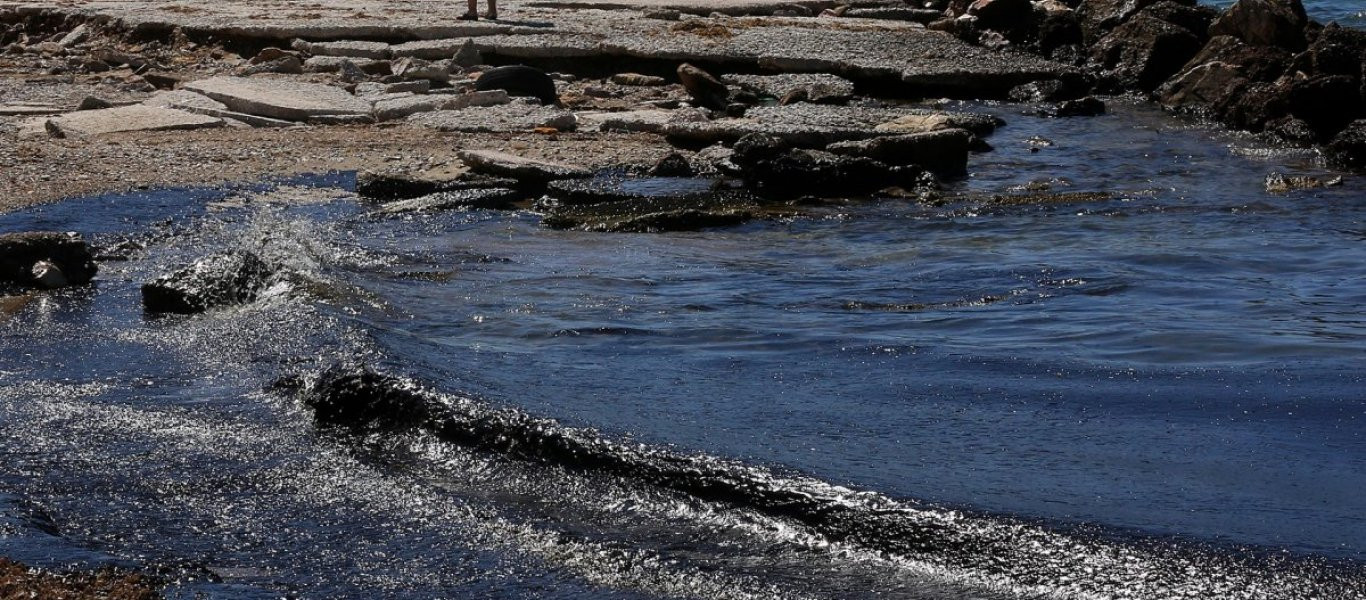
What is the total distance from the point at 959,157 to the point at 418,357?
6.24 meters

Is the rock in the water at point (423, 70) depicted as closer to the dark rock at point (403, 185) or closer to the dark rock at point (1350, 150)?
the dark rock at point (403, 185)

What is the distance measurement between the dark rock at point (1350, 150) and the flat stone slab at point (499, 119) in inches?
231

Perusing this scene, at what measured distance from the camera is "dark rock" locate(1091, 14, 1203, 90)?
51.1 feet

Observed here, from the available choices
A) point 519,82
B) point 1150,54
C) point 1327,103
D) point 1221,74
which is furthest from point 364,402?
point 1150,54

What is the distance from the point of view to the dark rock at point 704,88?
1390 cm

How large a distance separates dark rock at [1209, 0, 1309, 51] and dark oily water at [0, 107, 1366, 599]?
662 cm

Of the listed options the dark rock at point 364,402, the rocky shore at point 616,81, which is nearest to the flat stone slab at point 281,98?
the rocky shore at point 616,81

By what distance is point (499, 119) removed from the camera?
12.8 meters

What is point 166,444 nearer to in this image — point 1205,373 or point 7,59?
point 1205,373

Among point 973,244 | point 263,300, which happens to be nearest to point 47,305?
point 263,300

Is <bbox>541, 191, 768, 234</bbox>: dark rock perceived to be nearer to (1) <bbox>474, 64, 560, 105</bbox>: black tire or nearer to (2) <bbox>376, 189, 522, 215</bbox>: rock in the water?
(2) <bbox>376, 189, 522, 215</bbox>: rock in the water

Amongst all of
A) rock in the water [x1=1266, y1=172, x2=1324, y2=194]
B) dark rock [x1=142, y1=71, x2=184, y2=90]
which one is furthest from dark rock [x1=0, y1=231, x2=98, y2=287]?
dark rock [x1=142, y1=71, x2=184, y2=90]

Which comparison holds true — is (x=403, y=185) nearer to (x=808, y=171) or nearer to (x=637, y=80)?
(x=808, y=171)

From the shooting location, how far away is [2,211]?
9.16 m
